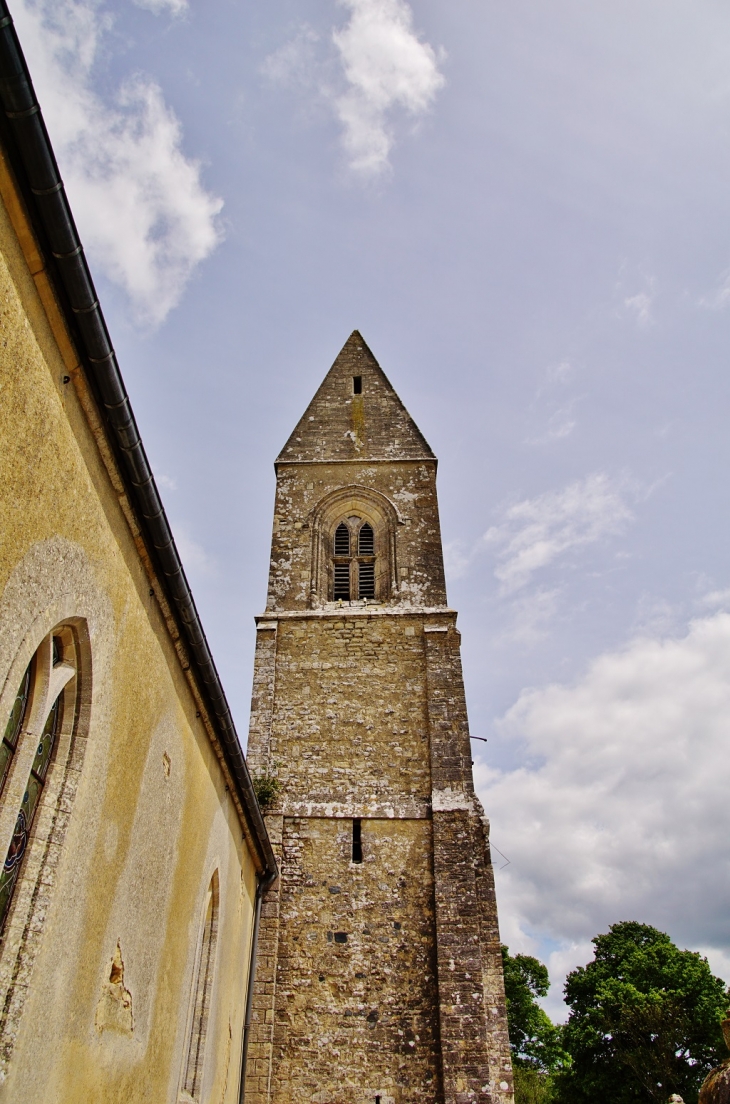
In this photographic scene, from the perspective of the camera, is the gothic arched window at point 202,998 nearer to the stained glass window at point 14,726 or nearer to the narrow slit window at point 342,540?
the stained glass window at point 14,726

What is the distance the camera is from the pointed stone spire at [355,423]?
1714 centimetres

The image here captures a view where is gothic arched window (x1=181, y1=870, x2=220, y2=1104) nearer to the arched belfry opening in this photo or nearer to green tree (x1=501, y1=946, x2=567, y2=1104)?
the arched belfry opening

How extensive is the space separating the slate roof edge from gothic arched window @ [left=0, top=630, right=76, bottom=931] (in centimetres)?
125

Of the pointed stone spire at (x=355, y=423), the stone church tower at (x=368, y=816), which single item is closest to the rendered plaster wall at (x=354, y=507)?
the stone church tower at (x=368, y=816)

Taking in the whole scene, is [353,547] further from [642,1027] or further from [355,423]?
[642,1027]

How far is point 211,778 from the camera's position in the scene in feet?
25.4

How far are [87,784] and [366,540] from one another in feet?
39.0

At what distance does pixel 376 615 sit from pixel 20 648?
10.9 m

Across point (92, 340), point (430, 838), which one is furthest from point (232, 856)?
point (92, 340)

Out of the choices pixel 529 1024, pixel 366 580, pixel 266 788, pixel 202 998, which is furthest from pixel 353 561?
pixel 529 1024

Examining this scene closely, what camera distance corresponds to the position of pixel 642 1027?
23328 millimetres

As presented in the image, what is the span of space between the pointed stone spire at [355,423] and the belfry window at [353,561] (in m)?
1.87

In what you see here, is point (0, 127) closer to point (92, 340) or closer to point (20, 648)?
point (92, 340)

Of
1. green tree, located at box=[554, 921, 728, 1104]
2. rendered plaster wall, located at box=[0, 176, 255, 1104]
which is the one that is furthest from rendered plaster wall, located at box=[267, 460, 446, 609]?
green tree, located at box=[554, 921, 728, 1104]
